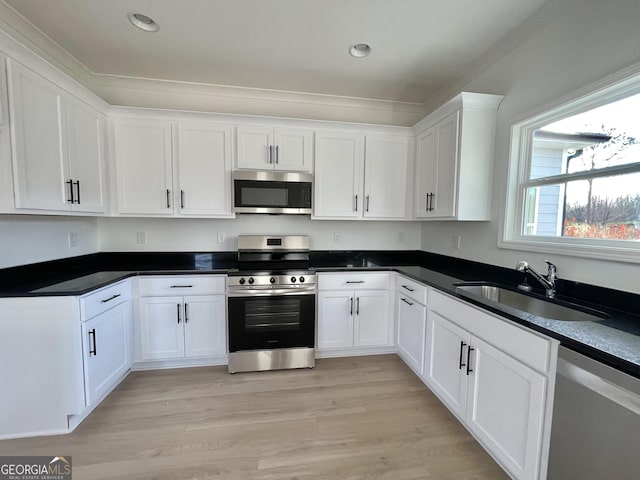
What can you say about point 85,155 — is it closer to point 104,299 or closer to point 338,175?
point 104,299

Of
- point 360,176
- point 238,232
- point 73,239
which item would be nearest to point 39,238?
point 73,239

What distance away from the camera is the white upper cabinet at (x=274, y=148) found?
105 inches

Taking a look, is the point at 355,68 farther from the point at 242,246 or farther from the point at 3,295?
the point at 3,295

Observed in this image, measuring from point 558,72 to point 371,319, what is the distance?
241 cm

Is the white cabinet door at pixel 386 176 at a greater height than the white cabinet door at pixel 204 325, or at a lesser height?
greater

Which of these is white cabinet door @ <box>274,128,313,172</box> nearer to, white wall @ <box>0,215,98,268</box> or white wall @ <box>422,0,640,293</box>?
white wall @ <box>422,0,640,293</box>

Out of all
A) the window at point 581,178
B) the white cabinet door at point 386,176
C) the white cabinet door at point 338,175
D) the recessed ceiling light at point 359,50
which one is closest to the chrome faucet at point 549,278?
the window at point 581,178

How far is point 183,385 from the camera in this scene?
7.65ft

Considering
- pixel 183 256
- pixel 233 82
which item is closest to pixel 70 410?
pixel 183 256

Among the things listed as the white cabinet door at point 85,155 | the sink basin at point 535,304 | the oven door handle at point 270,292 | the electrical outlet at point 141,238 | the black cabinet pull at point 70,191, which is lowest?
the oven door handle at point 270,292

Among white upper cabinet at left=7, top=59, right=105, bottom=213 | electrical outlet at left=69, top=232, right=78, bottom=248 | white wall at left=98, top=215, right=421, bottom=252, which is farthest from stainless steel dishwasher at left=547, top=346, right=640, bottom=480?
electrical outlet at left=69, top=232, right=78, bottom=248

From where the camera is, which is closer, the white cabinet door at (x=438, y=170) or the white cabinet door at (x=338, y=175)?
the white cabinet door at (x=438, y=170)

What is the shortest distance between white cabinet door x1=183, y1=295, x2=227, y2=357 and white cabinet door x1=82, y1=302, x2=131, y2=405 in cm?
47

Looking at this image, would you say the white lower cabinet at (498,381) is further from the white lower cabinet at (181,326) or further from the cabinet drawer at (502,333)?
the white lower cabinet at (181,326)
